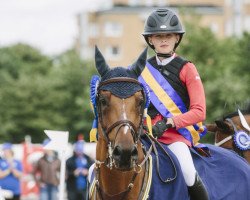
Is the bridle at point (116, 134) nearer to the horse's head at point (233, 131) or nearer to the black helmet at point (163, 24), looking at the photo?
the black helmet at point (163, 24)

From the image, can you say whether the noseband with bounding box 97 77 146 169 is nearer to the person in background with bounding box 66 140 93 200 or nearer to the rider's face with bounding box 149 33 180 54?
the rider's face with bounding box 149 33 180 54

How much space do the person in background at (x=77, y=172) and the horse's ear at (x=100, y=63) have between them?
14.0 metres

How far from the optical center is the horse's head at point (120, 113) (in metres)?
6.65

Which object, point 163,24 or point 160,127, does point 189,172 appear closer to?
point 160,127

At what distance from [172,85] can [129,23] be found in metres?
88.2

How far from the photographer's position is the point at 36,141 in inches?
2496

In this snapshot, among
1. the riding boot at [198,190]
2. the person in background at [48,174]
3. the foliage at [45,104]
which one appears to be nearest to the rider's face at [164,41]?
the riding boot at [198,190]

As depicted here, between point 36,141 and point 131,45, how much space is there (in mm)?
34429

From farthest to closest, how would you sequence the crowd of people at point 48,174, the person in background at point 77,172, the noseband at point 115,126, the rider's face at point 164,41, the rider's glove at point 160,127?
the person in background at point 77,172 → the crowd of people at point 48,174 → the rider's face at point 164,41 → the rider's glove at point 160,127 → the noseband at point 115,126

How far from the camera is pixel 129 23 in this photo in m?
95.8

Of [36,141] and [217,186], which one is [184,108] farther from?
[36,141]

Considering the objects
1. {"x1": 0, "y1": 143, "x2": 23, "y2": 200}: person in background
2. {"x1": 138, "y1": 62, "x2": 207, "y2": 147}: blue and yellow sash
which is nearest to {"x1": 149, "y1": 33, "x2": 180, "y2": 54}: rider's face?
{"x1": 138, "y1": 62, "x2": 207, "y2": 147}: blue and yellow sash

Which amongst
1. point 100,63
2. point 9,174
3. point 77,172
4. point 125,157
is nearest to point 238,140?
point 100,63

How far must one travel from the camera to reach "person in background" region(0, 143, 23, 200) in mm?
19438
